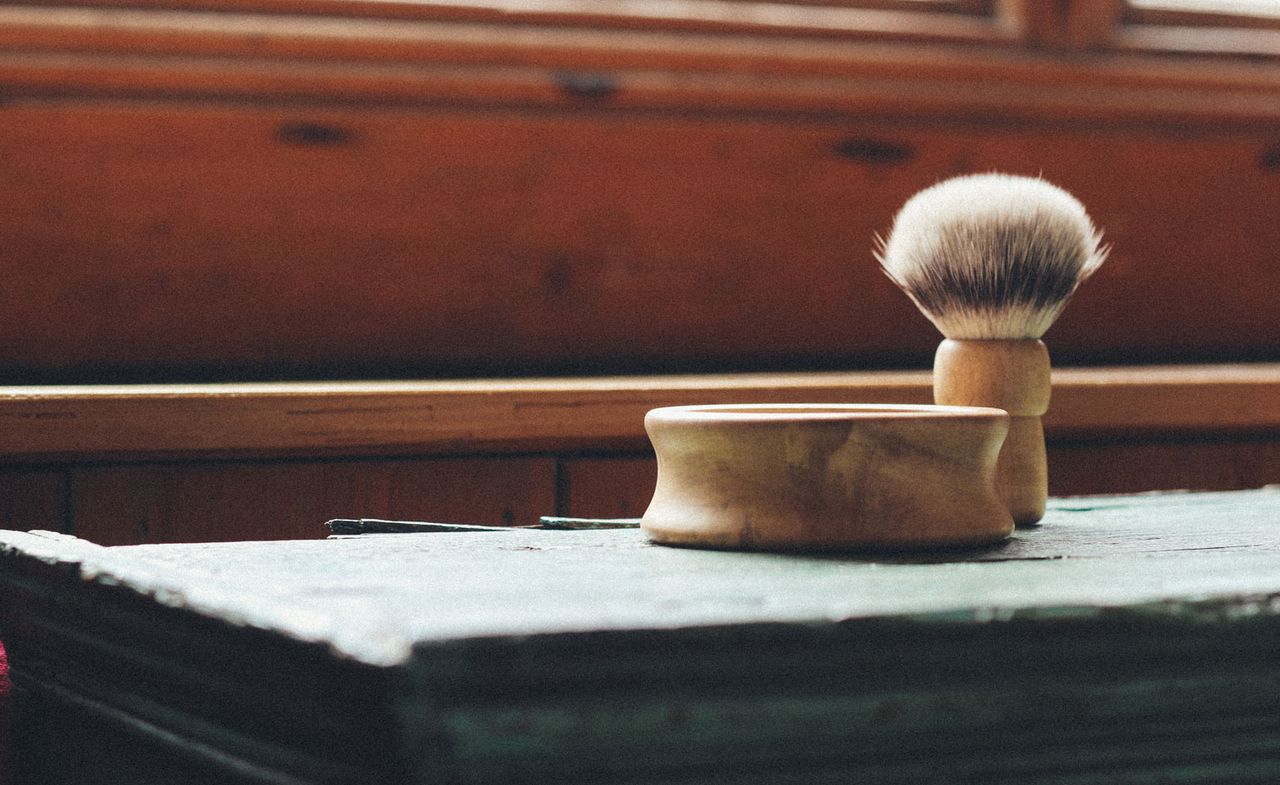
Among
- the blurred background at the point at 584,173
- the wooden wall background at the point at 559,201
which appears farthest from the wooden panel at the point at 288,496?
the blurred background at the point at 584,173

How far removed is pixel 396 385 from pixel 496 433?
11 centimetres

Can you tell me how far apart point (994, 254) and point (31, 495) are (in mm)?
697

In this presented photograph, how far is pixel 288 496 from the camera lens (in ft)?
3.28

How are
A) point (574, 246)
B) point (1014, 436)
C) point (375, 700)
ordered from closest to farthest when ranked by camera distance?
point (375, 700)
point (1014, 436)
point (574, 246)

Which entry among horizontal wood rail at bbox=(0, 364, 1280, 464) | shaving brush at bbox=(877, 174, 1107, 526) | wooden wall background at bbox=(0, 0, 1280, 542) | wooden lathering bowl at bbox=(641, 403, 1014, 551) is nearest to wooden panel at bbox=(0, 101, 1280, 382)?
wooden wall background at bbox=(0, 0, 1280, 542)

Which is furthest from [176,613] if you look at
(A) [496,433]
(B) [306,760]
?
(A) [496,433]

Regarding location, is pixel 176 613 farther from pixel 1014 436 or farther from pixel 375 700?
pixel 1014 436

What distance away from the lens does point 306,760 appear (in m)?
0.38

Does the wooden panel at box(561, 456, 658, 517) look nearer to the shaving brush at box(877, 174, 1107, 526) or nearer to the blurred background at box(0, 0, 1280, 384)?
the blurred background at box(0, 0, 1280, 384)

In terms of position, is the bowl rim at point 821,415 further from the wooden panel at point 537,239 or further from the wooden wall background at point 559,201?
the wooden panel at point 537,239

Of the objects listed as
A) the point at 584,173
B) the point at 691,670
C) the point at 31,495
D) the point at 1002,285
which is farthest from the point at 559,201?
the point at 691,670

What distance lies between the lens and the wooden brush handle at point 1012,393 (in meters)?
0.72

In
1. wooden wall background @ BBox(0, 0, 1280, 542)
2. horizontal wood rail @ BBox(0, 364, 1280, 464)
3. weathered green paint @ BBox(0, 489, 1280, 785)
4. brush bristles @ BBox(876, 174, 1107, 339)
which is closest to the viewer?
weathered green paint @ BBox(0, 489, 1280, 785)

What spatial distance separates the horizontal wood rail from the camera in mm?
951
